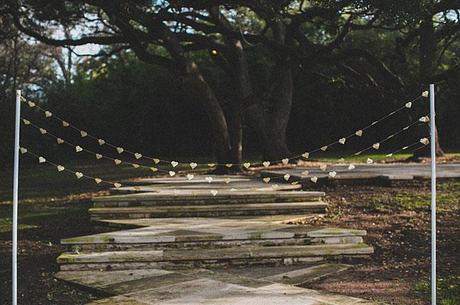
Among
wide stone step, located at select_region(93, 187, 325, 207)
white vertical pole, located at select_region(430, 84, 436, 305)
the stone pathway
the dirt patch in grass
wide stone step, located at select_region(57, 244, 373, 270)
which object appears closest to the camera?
white vertical pole, located at select_region(430, 84, 436, 305)

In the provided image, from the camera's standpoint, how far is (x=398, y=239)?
24.0 feet

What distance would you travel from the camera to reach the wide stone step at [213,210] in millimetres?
8508

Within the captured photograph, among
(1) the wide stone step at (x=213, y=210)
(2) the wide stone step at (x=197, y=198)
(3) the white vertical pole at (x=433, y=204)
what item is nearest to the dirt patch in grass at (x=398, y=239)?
(1) the wide stone step at (x=213, y=210)

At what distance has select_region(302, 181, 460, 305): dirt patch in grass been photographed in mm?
5047

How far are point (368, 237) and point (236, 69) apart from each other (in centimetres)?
889

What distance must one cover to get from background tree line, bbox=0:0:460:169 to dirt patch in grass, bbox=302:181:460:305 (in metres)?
2.93

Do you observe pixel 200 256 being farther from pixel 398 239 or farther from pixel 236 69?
pixel 236 69

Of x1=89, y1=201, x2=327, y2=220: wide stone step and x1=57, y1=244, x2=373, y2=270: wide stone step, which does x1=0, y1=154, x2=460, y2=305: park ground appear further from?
x1=89, y1=201, x2=327, y2=220: wide stone step

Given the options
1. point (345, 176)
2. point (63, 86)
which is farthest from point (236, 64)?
point (63, 86)

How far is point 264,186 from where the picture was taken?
1034 cm

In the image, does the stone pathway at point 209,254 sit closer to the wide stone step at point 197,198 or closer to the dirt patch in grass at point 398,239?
the wide stone step at point 197,198

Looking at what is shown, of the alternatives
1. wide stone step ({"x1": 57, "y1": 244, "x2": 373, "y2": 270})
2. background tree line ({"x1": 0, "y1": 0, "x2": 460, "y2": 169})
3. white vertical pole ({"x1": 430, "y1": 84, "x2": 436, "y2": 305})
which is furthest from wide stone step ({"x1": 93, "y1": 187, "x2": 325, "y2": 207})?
white vertical pole ({"x1": 430, "y1": 84, "x2": 436, "y2": 305})

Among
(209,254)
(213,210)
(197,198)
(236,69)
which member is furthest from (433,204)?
(236,69)

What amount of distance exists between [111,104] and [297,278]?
21293mm
